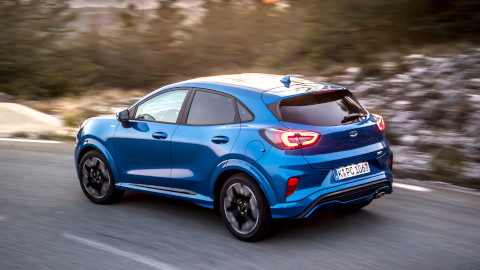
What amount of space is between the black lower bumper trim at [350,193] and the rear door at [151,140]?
1.70 m

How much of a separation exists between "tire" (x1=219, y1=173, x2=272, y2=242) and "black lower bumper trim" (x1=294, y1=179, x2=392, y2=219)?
33 centimetres

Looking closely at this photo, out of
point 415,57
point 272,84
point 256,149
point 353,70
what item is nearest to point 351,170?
point 256,149

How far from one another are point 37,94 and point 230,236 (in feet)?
50.4

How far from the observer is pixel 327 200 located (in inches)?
219

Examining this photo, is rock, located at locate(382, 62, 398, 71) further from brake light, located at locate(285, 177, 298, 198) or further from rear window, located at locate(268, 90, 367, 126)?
brake light, located at locate(285, 177, 298, 198)

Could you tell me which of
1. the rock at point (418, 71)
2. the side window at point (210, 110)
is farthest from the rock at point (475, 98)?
the side window at point (210, 110)

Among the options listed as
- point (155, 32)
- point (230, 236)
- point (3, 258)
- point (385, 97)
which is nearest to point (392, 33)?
point (385, 97)

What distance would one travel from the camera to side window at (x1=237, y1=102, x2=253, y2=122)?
5827 millimetres

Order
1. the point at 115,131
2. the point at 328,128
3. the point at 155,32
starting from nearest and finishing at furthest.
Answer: the point at 328,128, the point at 115,131, the point at 155,32

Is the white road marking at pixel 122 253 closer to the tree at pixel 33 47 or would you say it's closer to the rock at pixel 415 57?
the rock at pixel 415 57

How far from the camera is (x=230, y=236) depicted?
6.10 meters

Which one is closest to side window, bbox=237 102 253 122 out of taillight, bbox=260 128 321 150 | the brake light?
taillight, bbox=260 128 321 150

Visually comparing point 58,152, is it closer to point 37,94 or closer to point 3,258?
point 3,258

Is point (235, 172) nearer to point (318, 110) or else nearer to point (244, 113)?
point (244, 113)
